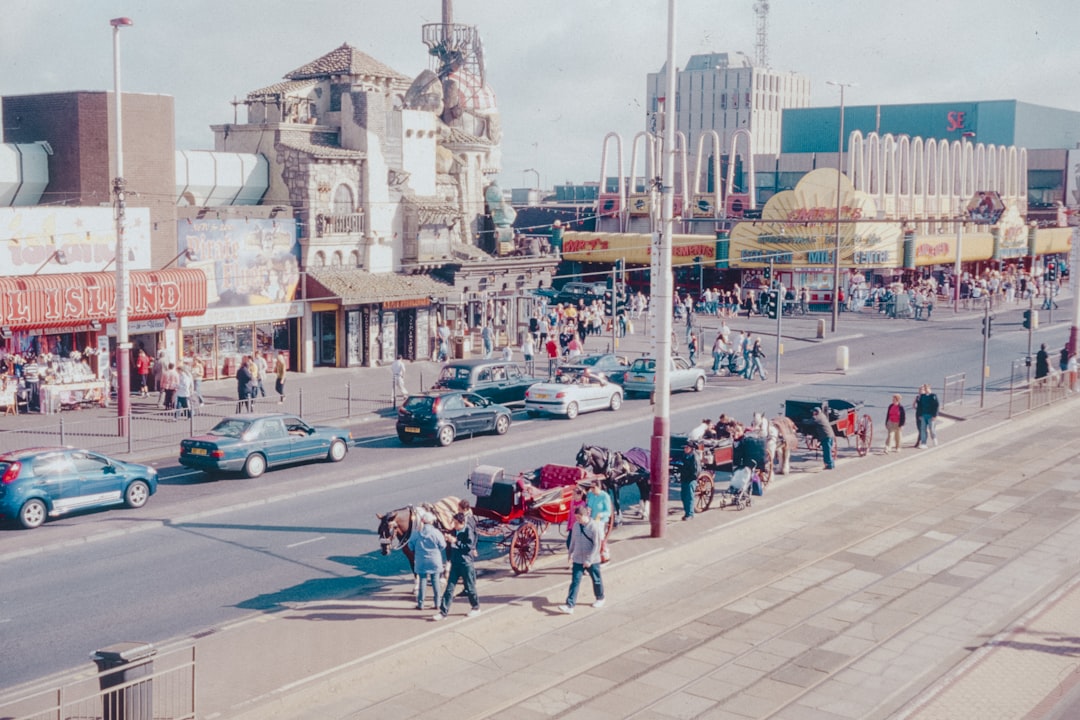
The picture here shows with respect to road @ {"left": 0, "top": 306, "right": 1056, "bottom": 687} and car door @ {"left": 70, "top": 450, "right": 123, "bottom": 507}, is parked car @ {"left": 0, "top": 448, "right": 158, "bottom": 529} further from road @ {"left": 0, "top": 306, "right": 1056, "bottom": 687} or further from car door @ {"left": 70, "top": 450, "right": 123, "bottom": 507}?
road @ {"left": 0, "top": 306, "right": 1056, "bottom": 687}

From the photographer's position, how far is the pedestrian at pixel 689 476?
20.7 m

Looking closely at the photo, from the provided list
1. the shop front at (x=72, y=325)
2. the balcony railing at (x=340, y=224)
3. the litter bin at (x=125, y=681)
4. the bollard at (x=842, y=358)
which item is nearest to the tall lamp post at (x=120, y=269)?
the shop front at (x=72, y=325)

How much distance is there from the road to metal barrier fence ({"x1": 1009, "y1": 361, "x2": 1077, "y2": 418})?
5.67 m

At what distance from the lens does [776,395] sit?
38406 mm

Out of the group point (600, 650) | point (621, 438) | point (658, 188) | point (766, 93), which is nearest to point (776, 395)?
point (621, 438)

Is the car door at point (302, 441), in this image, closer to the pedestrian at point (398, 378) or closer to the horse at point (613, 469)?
the horse at point (613, 469)

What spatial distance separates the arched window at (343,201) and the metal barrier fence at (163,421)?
8611 mm

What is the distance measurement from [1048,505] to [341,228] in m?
27.7

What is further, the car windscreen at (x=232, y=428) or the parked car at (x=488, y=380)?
the parked car at (x=488, y=380)

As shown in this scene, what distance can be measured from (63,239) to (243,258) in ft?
23.3

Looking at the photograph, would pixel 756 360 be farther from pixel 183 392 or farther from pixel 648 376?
pixel 183 392

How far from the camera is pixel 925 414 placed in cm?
2812

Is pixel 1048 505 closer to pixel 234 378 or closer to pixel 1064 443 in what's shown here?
pixel 1064 443

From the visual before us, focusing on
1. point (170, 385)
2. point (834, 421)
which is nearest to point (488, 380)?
point (170, 385)
